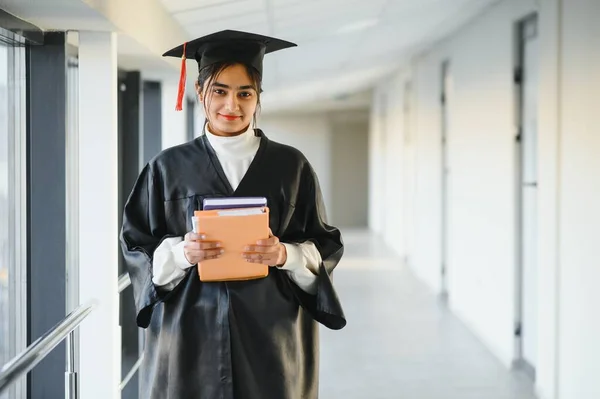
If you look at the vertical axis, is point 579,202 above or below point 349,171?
below

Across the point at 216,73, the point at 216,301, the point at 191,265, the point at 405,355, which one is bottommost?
the point at 405,355

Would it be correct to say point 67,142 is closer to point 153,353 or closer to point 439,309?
point 153,353

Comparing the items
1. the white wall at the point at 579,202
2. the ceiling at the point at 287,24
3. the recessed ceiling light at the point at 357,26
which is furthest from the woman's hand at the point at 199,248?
the recessed ceiling light at the point at 357,26

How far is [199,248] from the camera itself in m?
1.83

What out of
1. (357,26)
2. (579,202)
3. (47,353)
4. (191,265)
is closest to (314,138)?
(357,26)

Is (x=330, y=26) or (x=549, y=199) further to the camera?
Result: (x=330, y=26)

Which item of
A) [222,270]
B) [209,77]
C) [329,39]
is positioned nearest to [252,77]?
[209,77]

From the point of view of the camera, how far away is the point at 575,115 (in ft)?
13.2

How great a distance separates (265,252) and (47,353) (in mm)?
755

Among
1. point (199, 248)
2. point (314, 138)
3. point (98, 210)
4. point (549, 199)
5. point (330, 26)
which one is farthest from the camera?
point (314, 138)

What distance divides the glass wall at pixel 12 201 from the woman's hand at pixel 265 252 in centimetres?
133

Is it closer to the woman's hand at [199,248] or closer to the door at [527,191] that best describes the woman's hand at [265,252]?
the woman's hand at [199,248]

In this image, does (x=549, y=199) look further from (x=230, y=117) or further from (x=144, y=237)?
(x=144, y=237)

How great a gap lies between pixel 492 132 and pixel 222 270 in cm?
449
